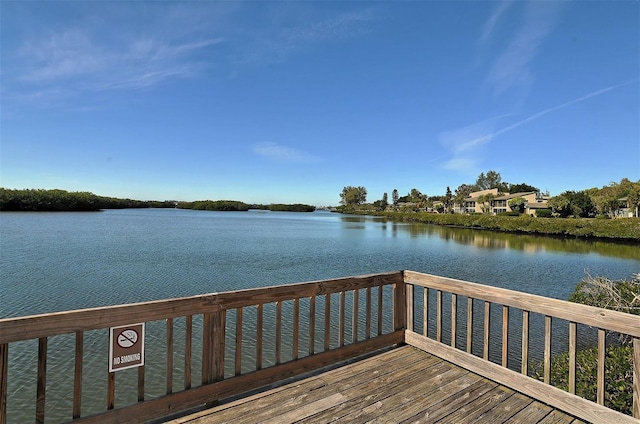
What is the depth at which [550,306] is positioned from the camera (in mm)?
2557

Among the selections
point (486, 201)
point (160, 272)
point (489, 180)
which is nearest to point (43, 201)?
point (160, 272)

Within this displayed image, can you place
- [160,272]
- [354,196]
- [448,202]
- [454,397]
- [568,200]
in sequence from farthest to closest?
[354,196], [448,202], [568,200], [160,272], [454,397]

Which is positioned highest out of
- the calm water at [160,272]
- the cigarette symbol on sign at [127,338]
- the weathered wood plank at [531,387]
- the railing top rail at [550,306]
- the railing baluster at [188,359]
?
the railing top rail at [550,306]

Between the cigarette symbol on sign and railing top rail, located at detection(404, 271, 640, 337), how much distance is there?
2.68m

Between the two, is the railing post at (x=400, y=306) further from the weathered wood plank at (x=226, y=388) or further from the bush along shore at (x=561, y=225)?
the bush along shore at (x=561, y=225)

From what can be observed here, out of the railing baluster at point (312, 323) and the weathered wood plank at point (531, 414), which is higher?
the railing baluster at point (312, 323)

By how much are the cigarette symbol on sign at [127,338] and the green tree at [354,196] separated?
5934 inches

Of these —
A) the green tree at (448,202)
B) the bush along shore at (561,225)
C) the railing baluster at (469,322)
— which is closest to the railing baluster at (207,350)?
the railing baluster at (469,322)

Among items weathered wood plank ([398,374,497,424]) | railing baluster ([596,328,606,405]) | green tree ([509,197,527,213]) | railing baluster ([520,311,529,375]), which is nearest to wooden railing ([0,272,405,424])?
weathered wood plank ([398,374,497,424])

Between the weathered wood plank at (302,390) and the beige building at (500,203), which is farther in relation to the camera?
the beige building at (500,203)

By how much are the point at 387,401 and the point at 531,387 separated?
1.21 meters

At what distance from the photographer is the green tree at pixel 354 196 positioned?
500 feet

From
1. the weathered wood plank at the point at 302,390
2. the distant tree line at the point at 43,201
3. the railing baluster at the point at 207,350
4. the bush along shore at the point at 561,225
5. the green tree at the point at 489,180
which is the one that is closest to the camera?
the weathered wood plank at the point at 302,390

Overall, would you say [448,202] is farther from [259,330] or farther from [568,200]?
[259,330]
